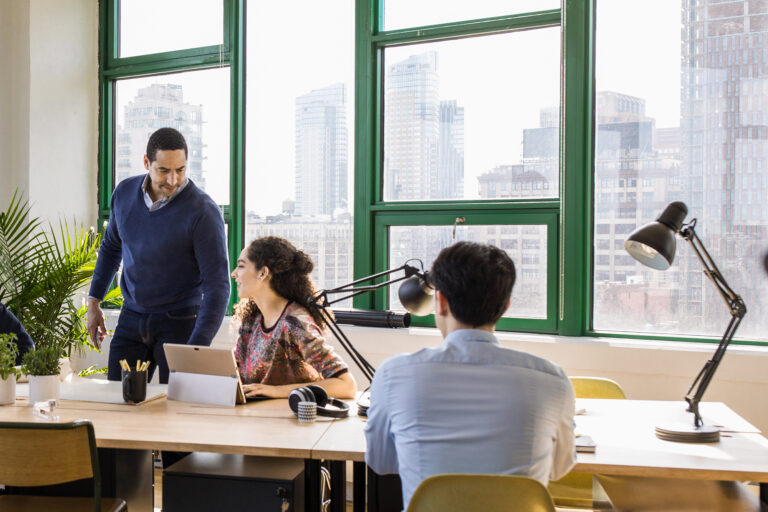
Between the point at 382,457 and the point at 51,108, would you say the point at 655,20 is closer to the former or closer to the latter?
the point at 382,457

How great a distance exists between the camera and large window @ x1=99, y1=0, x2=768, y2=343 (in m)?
3.31

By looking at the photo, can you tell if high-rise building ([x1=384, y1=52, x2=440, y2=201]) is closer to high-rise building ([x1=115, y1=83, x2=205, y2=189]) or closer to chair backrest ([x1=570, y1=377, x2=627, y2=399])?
high-rise building ([x1=115, y1=83, x2=205, y2=189])

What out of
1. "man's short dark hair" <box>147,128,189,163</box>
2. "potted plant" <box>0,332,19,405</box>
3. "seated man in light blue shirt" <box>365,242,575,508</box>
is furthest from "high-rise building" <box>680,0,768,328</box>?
"potted plant" <box>0,332,19,405</box>

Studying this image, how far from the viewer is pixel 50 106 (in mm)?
4496

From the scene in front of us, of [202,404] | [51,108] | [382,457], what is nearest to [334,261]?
[202,404]

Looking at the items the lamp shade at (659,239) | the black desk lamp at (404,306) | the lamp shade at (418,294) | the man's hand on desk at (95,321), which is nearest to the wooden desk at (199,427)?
the black desk lamp at (404,306)

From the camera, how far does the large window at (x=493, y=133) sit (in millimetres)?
3312

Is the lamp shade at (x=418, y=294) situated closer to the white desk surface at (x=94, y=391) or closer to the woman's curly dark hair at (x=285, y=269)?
the woman's curly dark hair at (x=285, y=269)

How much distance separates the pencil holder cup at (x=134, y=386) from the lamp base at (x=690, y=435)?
1.70 meters

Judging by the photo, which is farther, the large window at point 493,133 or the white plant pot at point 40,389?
the large window at point 493,133

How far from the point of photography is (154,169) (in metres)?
3.02

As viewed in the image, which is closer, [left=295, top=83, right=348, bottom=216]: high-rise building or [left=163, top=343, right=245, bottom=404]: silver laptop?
[left=163, top=343, right=245, bottom=404]: silver laptop

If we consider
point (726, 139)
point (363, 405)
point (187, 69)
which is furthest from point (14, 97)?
point (726, 139)

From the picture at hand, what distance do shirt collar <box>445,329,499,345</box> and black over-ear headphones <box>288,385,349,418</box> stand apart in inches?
31.4
